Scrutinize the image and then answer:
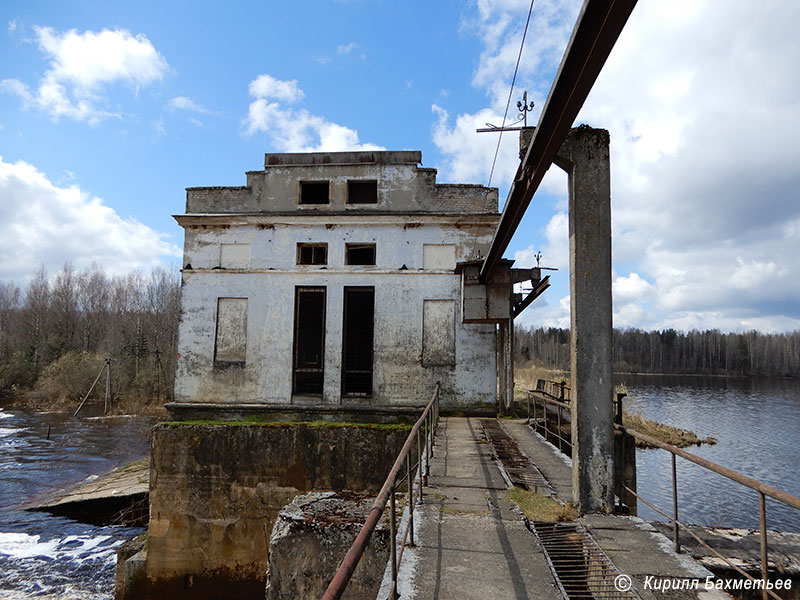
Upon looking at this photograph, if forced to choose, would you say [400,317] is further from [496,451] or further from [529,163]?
[529,163]

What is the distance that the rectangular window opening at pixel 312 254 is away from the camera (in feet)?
46.5

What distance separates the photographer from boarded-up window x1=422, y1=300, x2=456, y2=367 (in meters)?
13.5

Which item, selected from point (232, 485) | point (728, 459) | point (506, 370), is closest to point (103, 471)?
point (232, 485)

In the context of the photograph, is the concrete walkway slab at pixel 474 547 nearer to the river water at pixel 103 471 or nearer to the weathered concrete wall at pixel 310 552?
the weathered concrete wall at pixel 310 552

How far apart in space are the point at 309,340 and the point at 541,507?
10.1m

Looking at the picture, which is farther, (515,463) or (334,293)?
(334,293)

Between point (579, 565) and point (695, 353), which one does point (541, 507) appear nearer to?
point (579, 565)

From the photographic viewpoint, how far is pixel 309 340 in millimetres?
14320

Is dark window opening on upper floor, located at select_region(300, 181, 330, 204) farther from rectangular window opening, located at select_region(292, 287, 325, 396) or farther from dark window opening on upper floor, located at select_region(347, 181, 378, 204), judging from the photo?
rectangular window opening, located at select_region(292, 287, 325, 396)

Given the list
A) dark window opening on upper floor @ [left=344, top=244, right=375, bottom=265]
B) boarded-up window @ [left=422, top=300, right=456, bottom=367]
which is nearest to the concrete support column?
boarded-up window @ [left=422, top=300, right=456, bottom=367]

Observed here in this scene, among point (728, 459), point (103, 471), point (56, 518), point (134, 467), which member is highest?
point (728, 459)

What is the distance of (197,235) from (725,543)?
45.7 ft

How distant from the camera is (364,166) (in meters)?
14.2

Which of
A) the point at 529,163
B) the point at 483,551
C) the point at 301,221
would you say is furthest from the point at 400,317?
the point at 483,551
